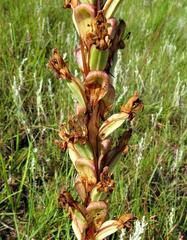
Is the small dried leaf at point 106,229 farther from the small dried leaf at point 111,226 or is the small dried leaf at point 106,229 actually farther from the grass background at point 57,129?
the grass background at point 57,129

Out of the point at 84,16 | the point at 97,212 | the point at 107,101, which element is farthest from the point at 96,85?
the point at 97,212

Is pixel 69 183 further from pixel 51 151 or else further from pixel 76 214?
pixel 76 214

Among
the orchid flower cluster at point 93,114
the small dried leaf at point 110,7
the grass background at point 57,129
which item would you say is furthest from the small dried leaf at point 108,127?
the grass background at point 57,129

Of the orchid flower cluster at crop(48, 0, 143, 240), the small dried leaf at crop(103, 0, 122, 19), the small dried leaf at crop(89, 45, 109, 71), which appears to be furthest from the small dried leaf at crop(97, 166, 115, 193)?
the small dried leaf at crop(103, 0, 122, 19)

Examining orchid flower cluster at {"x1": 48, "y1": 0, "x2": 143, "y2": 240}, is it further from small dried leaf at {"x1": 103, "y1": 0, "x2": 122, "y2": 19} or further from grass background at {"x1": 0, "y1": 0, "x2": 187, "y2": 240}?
grass background at {"x1": 0, "y1": 0, "x2": 187, "y2": 240}

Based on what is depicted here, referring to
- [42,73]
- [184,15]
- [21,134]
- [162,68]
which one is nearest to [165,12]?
[184,15]
